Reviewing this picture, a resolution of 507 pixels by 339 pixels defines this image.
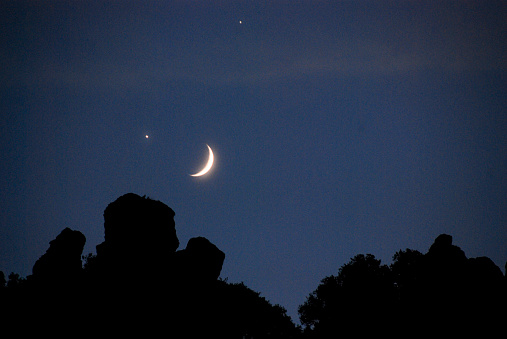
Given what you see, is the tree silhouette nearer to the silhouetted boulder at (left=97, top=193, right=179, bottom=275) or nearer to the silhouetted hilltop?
the silhouetted hilltop

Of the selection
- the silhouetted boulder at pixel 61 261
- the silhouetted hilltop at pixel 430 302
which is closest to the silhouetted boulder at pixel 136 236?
the silhouetted boulder at pixel 61 261

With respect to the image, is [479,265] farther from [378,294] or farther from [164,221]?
[164,221]

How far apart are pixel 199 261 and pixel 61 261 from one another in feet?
37.4

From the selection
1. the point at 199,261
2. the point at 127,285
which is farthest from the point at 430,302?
the point at 127,285

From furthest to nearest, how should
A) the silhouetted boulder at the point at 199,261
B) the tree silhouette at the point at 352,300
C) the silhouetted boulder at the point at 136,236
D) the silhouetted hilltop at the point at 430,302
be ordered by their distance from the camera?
the tree silhouette at the point at 352,300 → the silhouetted hilltop at the point at 430,302 → the silhouetted boulder at the point at 199,261 → the silhouetted boulder at the point at 136,236

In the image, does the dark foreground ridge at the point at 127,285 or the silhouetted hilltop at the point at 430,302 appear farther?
the silhouetted hilltop at the point at 430,302

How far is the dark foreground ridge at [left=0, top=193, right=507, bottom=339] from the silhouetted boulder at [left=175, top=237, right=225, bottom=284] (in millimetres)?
87

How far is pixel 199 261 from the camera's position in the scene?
29.4 meters

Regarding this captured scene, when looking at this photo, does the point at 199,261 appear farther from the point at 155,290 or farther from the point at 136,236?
the point at 136,236

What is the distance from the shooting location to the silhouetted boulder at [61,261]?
87.5 ft

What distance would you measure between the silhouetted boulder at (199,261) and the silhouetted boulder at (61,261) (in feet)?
27.5

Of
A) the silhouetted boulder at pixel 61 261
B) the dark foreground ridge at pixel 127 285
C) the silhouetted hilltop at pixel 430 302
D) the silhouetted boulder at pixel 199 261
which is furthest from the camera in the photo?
the silhouetted hilltop at pixel 430 302

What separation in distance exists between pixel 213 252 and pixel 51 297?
513 inches

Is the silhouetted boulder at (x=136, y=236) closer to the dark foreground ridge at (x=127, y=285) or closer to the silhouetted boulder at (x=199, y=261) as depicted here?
the dark foreground ridge at (x=127, y=285)
